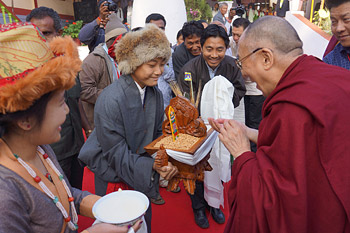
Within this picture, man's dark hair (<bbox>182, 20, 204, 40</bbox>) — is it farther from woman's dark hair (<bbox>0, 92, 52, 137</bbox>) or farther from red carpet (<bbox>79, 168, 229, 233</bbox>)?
woman's dark hair (<bbox>0, 92, 52, 137</bbox>)

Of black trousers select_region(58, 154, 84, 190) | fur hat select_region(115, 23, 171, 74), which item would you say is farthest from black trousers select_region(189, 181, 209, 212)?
fur hat select_region(115, 23, 171, 74)

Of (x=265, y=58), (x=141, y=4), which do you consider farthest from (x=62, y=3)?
(x=265, y=58)

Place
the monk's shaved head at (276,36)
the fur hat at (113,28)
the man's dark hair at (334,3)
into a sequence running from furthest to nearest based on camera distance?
1. the fur hat at (113,28)
2. the man's dark hair at (334,3)
3. the monk's shaved head at (276,36)

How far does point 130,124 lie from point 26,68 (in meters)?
0.97

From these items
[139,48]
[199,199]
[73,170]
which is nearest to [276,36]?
[139,48]

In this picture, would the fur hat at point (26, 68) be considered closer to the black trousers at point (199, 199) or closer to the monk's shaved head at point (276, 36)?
the monk's shaved head at point (276, 36)

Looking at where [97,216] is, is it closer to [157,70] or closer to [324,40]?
[157,70]

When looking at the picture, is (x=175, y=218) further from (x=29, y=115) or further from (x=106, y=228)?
(x=29, y=115)

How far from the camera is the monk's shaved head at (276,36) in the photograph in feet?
4.34

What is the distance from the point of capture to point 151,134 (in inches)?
74.5

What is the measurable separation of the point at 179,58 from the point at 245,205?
2.98m

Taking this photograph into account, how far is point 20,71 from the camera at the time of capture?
0.81m

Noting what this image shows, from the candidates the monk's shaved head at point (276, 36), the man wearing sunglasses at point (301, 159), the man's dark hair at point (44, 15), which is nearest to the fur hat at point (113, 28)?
the man's dark hair at point (44, 15)

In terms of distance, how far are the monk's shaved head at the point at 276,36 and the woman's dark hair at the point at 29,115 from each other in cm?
108
